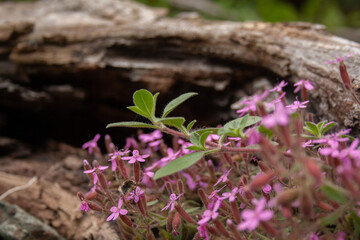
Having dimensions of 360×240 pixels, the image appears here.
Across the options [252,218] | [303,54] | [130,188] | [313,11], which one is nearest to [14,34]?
[130,188]

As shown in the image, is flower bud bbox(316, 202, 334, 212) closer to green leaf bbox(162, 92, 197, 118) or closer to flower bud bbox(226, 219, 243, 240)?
flower bud bbox(226, 219, 243, 240)

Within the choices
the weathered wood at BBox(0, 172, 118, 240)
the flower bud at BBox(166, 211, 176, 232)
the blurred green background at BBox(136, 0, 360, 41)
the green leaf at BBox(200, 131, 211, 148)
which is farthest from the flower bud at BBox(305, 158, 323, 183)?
the blurred green background at BBox(136, 0, 360, 41)

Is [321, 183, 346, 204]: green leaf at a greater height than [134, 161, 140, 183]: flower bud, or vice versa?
[321, 183, 346, 204]: green leaf

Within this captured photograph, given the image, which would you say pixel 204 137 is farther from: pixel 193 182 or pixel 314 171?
pixel 193 182

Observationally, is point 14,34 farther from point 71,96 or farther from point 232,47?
point 232,47

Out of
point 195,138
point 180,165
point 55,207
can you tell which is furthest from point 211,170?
point 55,207

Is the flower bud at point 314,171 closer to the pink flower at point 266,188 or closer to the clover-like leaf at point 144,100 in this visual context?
the pink flower at point 266,188

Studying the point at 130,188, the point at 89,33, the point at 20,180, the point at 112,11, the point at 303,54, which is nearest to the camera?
the point at 130,188
